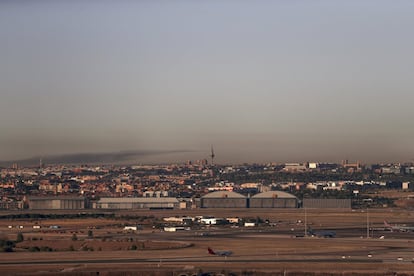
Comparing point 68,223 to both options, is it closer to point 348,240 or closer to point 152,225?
point 152,225

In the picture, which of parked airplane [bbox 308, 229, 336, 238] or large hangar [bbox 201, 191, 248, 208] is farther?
large hangar [bbox 201, 191, 248, 208]

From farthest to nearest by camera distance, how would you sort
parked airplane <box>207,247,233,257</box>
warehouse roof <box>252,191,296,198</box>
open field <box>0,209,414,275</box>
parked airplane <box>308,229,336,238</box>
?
warehouse roof <box>252,191,296,198</box> → parked airplane <box>308,229,336,238</box> → parked airplane <box>207,247,233,257</box> → open field <box>0,209,414,275</box>

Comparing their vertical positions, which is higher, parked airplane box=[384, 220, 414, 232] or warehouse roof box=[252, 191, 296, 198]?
warehouse roof box=[252, 191, 296, 198]

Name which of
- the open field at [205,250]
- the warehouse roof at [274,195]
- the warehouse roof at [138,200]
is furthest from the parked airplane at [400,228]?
the warehouse roof at [138,200]

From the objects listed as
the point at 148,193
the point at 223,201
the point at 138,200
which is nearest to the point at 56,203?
the point at 138,200

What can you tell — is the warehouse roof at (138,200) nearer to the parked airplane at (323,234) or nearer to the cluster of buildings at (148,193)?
the cluster of buildings at (148,193)

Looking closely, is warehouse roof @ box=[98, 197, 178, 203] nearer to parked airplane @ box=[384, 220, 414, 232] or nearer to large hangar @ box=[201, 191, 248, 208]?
large hangar @ box=[201, 191, 248, 208]

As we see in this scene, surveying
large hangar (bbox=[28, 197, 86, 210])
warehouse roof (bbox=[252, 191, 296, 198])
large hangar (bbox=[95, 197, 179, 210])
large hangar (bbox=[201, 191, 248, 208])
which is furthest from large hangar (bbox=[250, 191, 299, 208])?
large hangar (bbox=[28, 197, 86, 210])

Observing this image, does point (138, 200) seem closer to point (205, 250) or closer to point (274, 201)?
point (274, 201)
